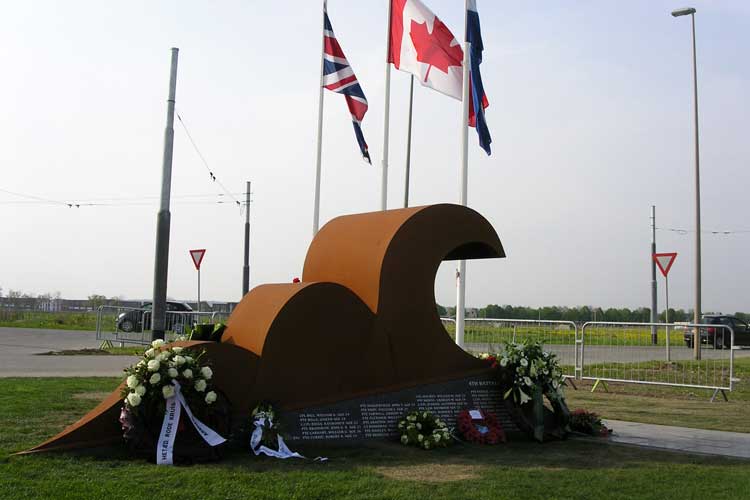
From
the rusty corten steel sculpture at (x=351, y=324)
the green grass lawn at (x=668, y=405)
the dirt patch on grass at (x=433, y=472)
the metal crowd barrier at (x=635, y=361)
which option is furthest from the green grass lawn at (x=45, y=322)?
the dirt patch on grass at (x=433, y=472)

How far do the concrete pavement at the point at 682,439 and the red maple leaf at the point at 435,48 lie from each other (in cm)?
710

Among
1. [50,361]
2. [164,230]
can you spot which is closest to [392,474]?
[164,230]

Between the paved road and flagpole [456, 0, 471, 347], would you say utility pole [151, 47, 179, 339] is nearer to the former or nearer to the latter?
the paved road

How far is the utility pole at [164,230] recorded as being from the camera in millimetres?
15688

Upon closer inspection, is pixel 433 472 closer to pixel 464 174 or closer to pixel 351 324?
pixel 351 324

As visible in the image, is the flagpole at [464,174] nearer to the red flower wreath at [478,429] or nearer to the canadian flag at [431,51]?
the canadian flag at [431,51]

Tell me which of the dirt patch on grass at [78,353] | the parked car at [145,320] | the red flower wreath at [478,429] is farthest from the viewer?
the parked car at [145,320]

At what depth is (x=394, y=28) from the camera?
1468cm

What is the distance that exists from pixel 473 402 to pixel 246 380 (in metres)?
3.06

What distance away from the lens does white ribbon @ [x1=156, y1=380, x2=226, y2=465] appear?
7426 mm

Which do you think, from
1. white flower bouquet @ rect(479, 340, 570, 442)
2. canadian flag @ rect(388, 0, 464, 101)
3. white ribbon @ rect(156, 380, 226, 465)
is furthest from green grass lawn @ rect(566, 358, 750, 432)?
white ribbon @ rect(156, 380, 226, 465)

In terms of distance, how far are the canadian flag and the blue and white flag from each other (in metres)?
0.25

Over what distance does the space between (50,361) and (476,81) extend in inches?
479

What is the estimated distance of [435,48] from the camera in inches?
563
